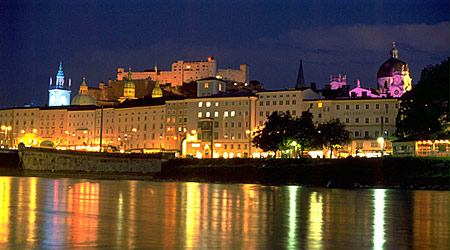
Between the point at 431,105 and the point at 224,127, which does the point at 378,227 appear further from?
the point at 224,127

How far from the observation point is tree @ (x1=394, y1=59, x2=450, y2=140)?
5950cm

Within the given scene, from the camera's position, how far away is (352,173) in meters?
60.9

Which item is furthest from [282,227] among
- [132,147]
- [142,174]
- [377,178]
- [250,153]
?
[132,147]

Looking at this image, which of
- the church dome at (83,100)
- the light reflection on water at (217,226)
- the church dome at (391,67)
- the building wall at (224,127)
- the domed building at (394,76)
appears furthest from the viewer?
the church dome at (83,100)

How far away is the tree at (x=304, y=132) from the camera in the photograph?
313 feet

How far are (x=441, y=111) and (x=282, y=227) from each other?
140ft

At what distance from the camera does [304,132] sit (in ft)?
316

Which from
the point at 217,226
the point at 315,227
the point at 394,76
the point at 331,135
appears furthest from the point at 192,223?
the point at 394,76

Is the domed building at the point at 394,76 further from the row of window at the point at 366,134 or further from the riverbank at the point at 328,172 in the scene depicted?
the riverbank at the point at 328,172

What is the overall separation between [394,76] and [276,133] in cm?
6794

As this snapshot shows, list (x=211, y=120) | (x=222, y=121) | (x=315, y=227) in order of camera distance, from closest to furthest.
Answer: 1. (x=315, y=227)
2. (x=211, y=120)
3. (x=222, y=121)

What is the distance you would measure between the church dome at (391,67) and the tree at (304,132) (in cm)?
6647

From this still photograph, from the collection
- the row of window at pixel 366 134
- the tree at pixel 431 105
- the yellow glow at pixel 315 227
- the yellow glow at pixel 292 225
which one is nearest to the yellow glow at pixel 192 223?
the yellow glow at pixel 292 225

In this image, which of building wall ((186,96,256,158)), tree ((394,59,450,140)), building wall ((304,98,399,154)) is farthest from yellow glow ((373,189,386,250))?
building wall ((186,96,256,158))
